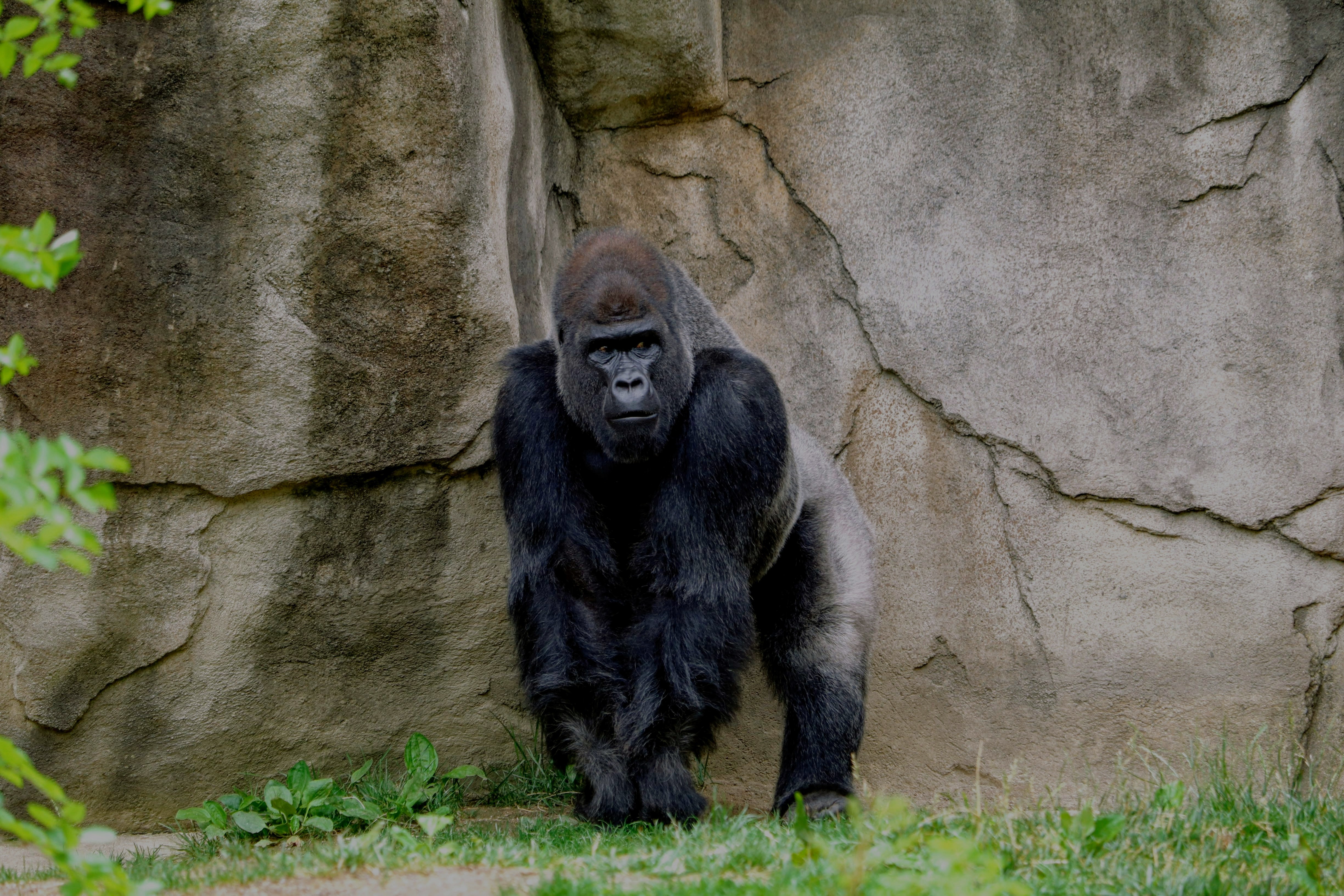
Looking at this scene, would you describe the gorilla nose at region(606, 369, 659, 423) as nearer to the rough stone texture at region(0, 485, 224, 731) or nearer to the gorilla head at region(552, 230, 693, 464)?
the gorilla head at region(552, 230, 693, 464)

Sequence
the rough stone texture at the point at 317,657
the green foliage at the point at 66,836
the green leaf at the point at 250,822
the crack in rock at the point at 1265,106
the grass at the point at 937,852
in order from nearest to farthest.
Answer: the green foliage at the point at 66,836
the grass at the point at 937,852
the green leaf at the point at 250,822
the rough stone texture at the point at 317,657
the crack in rock at the point at 1265,106

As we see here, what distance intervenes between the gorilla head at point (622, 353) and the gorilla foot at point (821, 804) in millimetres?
1254

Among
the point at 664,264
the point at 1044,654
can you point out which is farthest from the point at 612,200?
the point at 1044,654

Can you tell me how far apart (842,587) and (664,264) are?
4.29ft

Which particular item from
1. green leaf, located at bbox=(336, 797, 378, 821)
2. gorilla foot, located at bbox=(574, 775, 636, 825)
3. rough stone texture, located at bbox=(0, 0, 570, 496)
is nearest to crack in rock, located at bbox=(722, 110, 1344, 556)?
rough stone texture, located at bbox=(0, 0, 570, 496)

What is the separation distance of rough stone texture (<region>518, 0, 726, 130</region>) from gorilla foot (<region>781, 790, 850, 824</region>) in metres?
2.92

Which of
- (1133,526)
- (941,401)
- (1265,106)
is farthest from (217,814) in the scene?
(1265,106)

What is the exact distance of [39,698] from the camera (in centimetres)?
413

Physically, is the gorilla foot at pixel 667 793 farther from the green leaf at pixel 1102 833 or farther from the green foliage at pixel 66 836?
the green foliage at pixel 66 836

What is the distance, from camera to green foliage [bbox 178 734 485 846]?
13.1ft

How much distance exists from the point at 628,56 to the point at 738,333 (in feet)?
4.08

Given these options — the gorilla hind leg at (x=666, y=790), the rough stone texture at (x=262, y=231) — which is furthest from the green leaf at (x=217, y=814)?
the gorilla hind leg at (x=666, y=790)

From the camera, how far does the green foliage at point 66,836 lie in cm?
162

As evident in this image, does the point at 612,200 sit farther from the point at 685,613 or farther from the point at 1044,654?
the point at 1044,654
